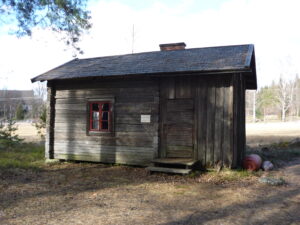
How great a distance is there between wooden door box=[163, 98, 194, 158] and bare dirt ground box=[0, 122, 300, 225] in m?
1.16

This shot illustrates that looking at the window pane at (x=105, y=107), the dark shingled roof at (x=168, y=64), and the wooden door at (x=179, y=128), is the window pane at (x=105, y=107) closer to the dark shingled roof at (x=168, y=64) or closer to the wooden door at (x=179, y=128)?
the dark shingled roof at (x=168, y=64)

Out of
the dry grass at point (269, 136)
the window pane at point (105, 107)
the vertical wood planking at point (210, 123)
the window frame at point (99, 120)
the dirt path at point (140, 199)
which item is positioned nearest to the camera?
the dirt path at point (140, 199)

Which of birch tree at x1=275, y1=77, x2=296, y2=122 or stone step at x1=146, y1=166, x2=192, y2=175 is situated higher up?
birch tree at x1=275, y1=77, x2=296, y2=122

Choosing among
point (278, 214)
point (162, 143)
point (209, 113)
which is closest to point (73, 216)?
point (278, 214)

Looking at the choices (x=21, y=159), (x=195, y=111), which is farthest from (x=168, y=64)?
(x=21, y=159)

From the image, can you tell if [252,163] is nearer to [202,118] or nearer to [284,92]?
[202,118]

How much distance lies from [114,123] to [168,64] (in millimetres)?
3131

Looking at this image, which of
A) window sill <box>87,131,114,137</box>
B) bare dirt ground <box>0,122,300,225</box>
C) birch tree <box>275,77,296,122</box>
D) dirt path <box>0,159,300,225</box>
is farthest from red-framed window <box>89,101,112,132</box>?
birch tree <box>275,77,296,122</box>

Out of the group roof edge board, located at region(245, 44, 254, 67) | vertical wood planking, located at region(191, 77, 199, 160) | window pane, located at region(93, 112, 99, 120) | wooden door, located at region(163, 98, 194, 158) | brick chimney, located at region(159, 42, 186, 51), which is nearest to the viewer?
roof edge board, located at region(245, 44, 254, 67)

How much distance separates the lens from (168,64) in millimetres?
10156

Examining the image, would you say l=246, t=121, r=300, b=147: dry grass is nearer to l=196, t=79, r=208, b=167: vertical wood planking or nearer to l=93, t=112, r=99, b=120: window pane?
l=196, t=79, r=208, b=167: vertical wood planking

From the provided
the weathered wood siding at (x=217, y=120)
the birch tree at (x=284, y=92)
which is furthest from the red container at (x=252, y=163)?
the birch tree at (x=284, y=92)

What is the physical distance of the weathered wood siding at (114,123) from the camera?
10117 mm

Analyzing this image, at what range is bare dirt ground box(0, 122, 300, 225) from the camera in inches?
204
